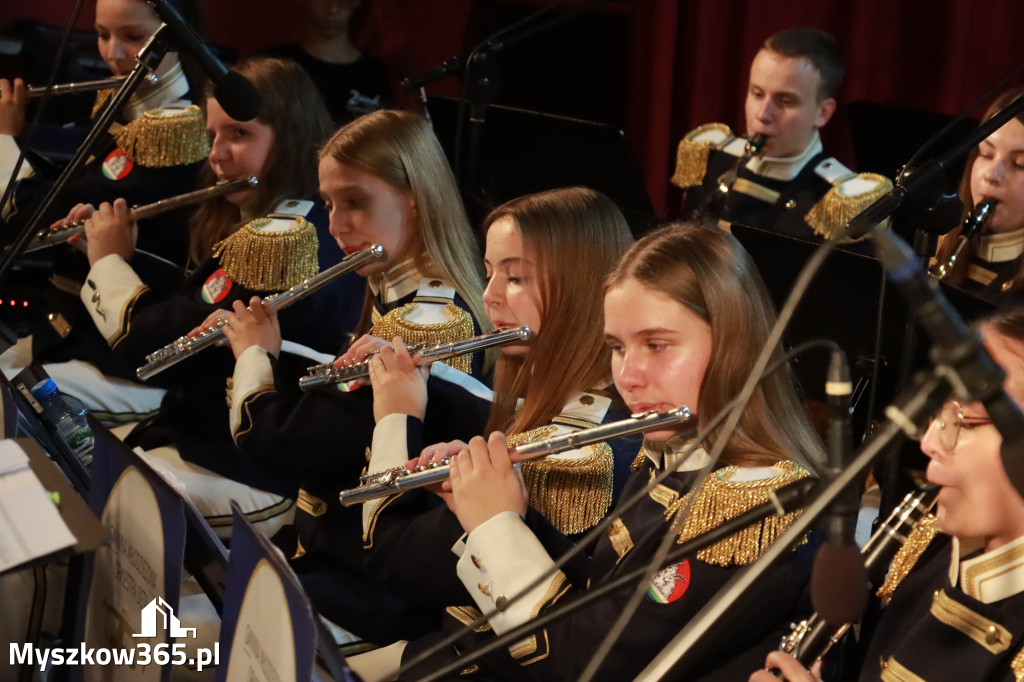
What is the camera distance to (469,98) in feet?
8.21

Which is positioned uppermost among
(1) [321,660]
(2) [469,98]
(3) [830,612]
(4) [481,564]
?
(2) [469,98]

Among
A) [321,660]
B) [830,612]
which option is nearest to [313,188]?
[321,660]

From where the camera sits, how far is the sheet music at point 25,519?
1.20 metres

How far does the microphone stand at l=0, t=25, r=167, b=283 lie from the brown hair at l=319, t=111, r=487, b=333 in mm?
492

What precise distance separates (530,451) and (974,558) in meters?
0.57

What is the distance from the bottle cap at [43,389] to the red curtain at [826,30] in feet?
7.79

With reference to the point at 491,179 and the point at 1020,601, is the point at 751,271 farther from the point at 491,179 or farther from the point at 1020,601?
the point at 491,179

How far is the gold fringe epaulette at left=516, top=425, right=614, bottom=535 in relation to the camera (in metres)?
1.55

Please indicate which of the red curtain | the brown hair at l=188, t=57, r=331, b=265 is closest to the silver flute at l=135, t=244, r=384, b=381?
the brown hair at l=188, t=57, r=331, b=265

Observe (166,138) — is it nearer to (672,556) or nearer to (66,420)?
(66,420)

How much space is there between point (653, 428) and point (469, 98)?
1325 mm

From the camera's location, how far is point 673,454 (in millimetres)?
1393

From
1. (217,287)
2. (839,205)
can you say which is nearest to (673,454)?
(217,287)

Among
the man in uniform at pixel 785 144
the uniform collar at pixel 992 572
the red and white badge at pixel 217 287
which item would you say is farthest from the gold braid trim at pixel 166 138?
the uniform collar at pixel 992 572
